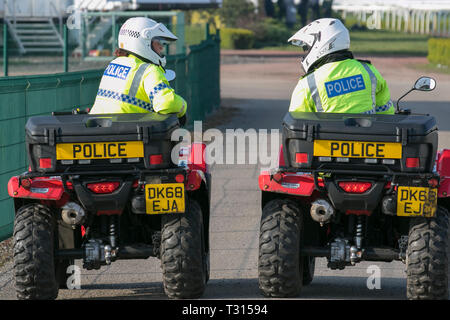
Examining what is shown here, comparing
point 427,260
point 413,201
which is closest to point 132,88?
point 413,201

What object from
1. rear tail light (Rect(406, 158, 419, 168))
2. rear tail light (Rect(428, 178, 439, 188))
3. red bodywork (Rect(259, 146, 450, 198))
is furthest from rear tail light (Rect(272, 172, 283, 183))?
rear tail light (Rect(428, 178, 439, 188))

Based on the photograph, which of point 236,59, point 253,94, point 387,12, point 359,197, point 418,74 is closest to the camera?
point 359,197

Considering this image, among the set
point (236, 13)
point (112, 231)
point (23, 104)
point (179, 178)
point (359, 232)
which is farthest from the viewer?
point (236, 13)

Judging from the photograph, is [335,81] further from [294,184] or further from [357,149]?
Result: [294,184]

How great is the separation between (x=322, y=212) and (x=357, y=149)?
0.48 metres

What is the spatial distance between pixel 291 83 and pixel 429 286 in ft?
96.0

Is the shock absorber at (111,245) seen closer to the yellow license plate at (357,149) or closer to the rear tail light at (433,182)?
the yellow license plate at (357,149)

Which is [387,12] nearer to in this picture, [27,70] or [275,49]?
[275,49]

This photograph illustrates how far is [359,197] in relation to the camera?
24.1 ft

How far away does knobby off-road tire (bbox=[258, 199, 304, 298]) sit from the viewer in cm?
755

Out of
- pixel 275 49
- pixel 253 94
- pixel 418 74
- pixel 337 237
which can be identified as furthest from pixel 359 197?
pixel 275 49

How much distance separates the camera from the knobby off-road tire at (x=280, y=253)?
297 inches

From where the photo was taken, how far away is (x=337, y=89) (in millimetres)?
7969

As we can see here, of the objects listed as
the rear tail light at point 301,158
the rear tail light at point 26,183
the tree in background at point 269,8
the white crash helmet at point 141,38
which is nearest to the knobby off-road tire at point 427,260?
the rear tail light at point 301,158
